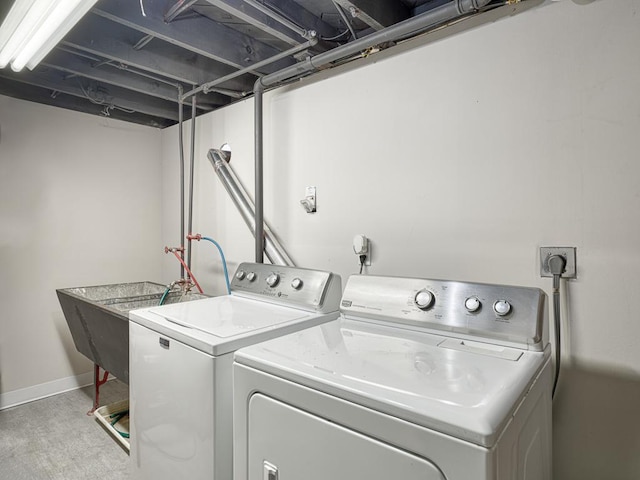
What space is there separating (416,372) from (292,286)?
87 cm

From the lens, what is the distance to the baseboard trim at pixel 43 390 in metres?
2.71

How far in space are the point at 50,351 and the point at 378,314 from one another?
2906 mm

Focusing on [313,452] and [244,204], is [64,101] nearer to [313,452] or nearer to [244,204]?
[244,204]

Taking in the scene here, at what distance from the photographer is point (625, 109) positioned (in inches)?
47.9

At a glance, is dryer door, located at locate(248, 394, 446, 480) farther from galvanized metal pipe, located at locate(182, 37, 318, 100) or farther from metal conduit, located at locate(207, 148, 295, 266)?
galvanized metal pipe, located at locate(182, 37, 318, 100)

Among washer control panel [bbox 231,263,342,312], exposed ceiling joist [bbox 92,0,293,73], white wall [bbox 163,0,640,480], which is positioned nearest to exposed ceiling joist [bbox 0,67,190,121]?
exposed ceiling joist [bbox 92,0,293,73]

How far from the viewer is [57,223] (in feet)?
9.61

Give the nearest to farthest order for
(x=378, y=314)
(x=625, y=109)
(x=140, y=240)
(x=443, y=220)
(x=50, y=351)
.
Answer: (x=625, y=109) < (x=378, y=314) < (x=443, y=220) < (x=50, y=351) < (x=140, y=240)

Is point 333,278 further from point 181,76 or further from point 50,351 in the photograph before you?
point 50,351

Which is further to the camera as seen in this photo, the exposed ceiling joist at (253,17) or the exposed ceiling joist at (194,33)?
the exposed ceiling joist at (194,33)

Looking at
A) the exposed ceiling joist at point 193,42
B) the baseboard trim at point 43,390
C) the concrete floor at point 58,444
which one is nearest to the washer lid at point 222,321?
the concrete floor at point 58,444

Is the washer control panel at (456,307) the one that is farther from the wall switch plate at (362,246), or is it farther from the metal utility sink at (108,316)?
the metal utility sink at (108,316)

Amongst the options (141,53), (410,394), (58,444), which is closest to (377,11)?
(141,53)

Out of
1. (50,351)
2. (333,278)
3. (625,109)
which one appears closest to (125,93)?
(50,351)
